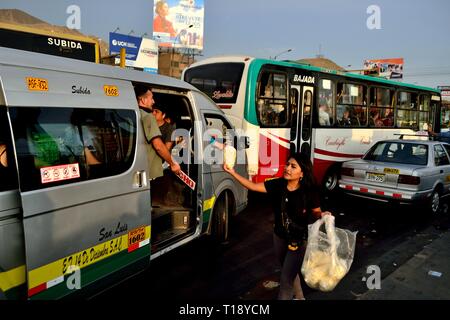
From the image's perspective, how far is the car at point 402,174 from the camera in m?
7.08

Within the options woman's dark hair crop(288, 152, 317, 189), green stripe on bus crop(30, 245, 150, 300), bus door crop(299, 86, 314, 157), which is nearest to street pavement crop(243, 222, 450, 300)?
green stripe on bus crop(30, 245, 150, 300)

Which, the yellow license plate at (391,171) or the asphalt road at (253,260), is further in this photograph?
the yellow license plate at (391,171)

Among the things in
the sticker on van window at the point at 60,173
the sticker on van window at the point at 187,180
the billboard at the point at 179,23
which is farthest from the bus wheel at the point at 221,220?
the billboard at the point at 179,23

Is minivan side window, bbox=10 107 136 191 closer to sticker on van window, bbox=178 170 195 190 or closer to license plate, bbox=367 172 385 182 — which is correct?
sticker on van window, bbox=178 170 195 190

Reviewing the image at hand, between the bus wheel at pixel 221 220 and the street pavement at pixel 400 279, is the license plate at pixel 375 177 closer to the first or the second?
the street pavement at pixel 400 279

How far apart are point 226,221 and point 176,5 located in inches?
1363

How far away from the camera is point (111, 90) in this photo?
3.54 meters

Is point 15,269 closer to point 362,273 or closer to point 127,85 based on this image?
point 127,85

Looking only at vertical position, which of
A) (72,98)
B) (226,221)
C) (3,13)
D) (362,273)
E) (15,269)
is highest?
(3,13)

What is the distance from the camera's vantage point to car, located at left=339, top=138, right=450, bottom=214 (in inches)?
279

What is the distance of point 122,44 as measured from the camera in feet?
103

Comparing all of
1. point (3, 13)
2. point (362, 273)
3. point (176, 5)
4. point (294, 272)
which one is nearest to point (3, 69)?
point (294, 272)

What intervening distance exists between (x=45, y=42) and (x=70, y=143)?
3851 mm
